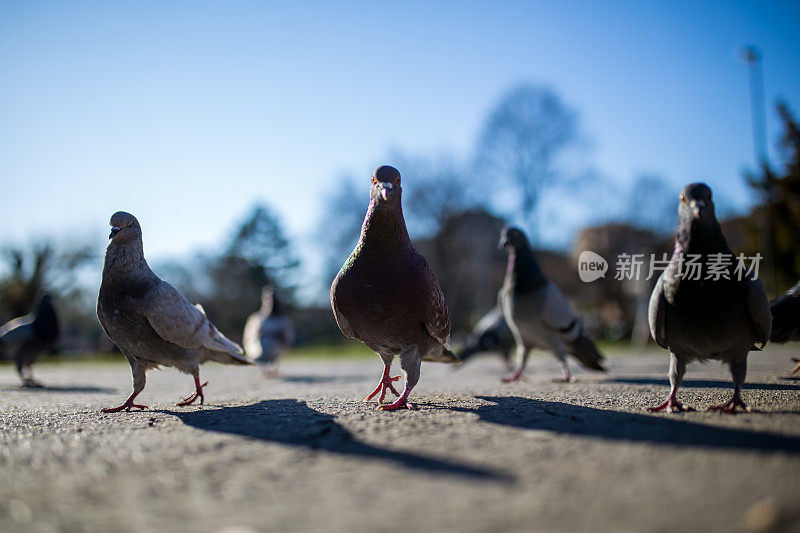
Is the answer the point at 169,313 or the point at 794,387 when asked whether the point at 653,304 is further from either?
the point at 169,313

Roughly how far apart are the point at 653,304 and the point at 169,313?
3.98 m

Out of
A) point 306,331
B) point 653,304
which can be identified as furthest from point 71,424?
point 306,331

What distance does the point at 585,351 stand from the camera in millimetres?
7113

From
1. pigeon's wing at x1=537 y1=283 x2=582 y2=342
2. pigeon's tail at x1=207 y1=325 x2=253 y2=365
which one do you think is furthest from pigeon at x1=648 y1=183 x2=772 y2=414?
pigeon's tail at x1=207 y1=325 x2=253 y2=365

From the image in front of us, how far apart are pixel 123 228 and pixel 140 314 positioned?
849 mm

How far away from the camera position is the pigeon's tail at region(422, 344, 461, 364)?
4766 millimetres

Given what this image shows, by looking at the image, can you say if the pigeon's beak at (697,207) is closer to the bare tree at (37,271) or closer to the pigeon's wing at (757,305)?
the pigeon's wing at (757,305)

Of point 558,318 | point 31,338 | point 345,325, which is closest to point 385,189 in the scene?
point 345,325

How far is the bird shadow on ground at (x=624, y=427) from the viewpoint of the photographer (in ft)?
8.43

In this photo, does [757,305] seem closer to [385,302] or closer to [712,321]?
[712,321]

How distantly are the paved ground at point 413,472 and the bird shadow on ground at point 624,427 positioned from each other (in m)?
0.01

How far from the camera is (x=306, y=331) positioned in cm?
3794

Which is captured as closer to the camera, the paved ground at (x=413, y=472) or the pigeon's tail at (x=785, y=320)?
the paved ground at (x=413, y=472)

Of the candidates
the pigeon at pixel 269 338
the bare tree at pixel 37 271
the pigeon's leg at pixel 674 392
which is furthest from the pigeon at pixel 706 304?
the bare tree at pixel 37 271
